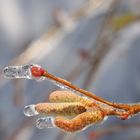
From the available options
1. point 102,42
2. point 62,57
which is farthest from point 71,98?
point 62,57

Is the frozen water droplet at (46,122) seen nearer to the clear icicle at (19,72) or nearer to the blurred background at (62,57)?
the clear icicle at (19,72)

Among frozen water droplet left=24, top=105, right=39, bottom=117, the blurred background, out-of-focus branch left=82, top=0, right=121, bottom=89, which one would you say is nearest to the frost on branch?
frozen water droplet left=24, top=105, right=39, bottom=117

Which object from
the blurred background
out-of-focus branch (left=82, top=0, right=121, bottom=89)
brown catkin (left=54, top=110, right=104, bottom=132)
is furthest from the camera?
the blurred background

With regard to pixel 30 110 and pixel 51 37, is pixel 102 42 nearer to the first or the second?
pixel 51 37

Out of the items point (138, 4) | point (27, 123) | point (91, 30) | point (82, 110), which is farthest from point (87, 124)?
point (91, 30)

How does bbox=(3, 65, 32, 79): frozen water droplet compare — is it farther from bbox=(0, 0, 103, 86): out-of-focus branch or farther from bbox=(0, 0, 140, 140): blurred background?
bbox=(0, 0, 140, 140): blurred background

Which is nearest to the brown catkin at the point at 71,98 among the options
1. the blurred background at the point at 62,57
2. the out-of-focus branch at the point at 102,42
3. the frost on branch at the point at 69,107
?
the frost on branch at the point at 69,107

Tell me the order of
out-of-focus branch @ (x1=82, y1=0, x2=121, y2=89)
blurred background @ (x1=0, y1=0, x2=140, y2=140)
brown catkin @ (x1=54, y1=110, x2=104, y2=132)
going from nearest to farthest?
brown catkin @ (x1=54, y1=110, x2=104, y2=132)
out-of-focus branch @ (x1=82, y1=0, x2=121, y2=89)
blurred background @ (x1=0, y1=0, x2=140, y2=140)

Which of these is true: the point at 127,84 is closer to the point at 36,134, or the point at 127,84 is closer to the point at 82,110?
the point at 36,134
